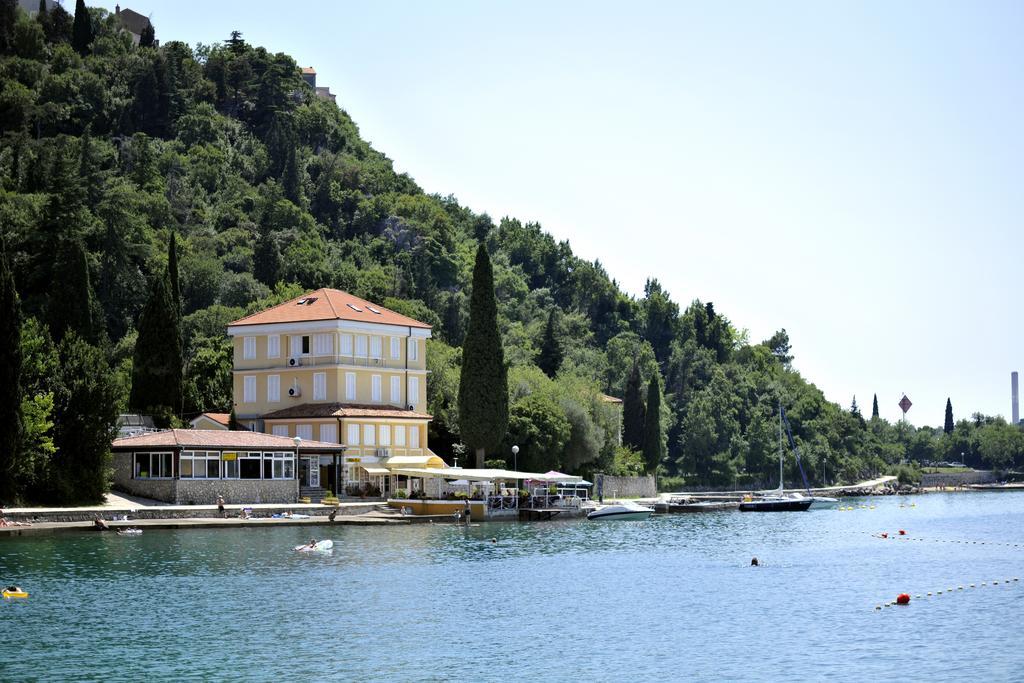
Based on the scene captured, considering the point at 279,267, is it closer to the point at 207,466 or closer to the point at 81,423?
the point at 207,466

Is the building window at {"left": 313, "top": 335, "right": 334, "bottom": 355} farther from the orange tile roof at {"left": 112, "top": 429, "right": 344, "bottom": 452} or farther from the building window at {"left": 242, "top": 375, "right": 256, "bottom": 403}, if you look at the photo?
the orange tile roof at {"left": 112, "top": 429, "right": 344, "bottom": 452}

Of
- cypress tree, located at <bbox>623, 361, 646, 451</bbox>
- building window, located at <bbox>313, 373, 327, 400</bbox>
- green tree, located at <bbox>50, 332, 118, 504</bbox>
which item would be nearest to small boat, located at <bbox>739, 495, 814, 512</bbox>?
cypress tree, located at <bbox>623, 361, 646, 451</bbox>

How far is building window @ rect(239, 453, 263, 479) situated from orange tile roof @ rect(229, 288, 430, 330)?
1417 cm

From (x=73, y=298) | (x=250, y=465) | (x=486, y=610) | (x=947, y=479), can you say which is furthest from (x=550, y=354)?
(x=947, y=479)

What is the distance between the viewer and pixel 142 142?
460ft

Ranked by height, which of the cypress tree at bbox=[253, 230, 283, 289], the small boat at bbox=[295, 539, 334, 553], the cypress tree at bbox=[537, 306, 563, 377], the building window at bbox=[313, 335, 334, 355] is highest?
the cypress tree at bbox=[253, 230, 283, 289]

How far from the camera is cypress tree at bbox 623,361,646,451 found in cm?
11112

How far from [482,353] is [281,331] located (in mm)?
14153

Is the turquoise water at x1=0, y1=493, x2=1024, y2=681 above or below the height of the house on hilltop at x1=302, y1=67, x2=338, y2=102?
below

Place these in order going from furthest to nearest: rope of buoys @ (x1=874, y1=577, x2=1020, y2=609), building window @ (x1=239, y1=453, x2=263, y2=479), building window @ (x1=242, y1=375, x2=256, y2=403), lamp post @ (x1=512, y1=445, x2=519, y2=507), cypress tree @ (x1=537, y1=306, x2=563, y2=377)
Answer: cypress tree @ (x1=537, y1=306, x2=563, y2=377), building window @ (x1=242, y1=375, x2=256, y2=403), lamp post @ (x1=512, y1=445, x2=519, y2=507), building window @ (x1=239, y1=453, x2=263, y2=479), rope of buoys @ (x1=874, y1=577, x2=1020, y2=609)

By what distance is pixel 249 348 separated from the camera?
271 ft

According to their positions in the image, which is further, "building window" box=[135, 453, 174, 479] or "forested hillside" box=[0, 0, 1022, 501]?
"forested hillside" box=[0, 0, 1022, 501]

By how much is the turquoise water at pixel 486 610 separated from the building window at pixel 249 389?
76.8 ft

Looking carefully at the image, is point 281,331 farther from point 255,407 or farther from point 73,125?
point 73,125
